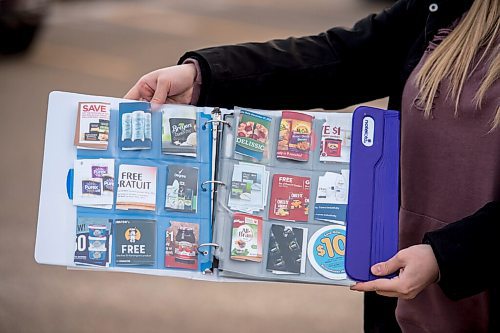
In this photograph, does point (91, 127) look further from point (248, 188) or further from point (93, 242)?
point (248, 188)

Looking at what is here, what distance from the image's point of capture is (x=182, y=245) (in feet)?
5.32

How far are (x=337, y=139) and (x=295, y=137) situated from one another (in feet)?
0.27

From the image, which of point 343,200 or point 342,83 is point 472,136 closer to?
point 343,200

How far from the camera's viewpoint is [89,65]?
6820 millimetres

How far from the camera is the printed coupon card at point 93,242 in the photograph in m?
1.60

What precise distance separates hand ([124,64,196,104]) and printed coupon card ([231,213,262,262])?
284 millimetres

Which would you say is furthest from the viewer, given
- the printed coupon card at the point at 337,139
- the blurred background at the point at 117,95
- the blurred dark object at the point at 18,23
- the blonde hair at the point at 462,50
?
the blurred dark object at the point at 18,23

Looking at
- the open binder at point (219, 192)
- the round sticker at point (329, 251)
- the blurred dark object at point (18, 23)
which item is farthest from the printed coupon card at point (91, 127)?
the blurred dark object at point (18, 23)

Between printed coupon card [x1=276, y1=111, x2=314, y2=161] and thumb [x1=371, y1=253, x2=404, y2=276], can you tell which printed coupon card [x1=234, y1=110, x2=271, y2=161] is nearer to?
printed coupon card [x1=276, y1=111, x2=314, y2=161]

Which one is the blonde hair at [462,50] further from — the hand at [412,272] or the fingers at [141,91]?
the fingers at [141,91]

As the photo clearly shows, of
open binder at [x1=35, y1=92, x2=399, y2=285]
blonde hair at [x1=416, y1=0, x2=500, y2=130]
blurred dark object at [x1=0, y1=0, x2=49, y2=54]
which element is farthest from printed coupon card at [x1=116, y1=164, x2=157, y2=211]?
blurred dark object at [x1=0, y1=0, x2=49, y2=54]

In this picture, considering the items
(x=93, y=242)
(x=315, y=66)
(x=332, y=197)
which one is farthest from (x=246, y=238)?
(x=315, y=66)

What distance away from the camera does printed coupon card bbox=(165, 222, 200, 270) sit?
1615 millimetres

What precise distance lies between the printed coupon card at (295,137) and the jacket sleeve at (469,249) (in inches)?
13.3
